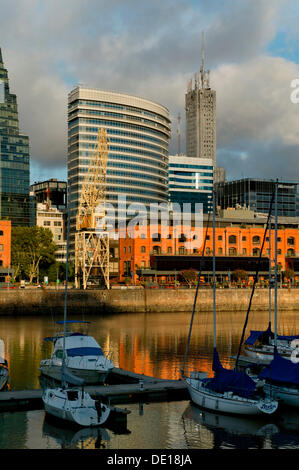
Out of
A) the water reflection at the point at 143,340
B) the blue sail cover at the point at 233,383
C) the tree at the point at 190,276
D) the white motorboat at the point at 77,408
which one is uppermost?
the tree at the point at 190,276

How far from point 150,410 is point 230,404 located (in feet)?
16.2

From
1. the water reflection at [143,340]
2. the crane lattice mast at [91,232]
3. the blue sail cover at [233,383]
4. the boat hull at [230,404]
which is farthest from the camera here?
the crane lattice mast at [91,232]

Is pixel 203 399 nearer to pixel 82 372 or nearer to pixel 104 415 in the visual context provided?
pixel 104 415

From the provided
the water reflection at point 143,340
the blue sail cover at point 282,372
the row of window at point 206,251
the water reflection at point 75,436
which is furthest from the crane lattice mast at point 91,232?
the water reflection at point 75,436

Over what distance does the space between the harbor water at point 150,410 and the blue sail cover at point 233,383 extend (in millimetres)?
1470

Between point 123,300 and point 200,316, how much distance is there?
14613 millimetres

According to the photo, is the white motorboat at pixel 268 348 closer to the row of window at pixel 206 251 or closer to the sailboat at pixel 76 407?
the sailboat at pixel 76 407

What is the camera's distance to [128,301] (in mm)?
108812

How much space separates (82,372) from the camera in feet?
140

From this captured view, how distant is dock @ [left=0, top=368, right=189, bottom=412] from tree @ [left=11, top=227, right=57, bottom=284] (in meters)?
102

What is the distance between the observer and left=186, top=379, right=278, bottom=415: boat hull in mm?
32688

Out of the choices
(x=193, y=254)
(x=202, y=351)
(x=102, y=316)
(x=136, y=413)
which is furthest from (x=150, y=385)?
(x=193, y=254)

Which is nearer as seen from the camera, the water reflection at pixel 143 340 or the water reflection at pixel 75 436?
the water reflection at pixel 75 436

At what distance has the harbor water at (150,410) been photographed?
30109 mm
